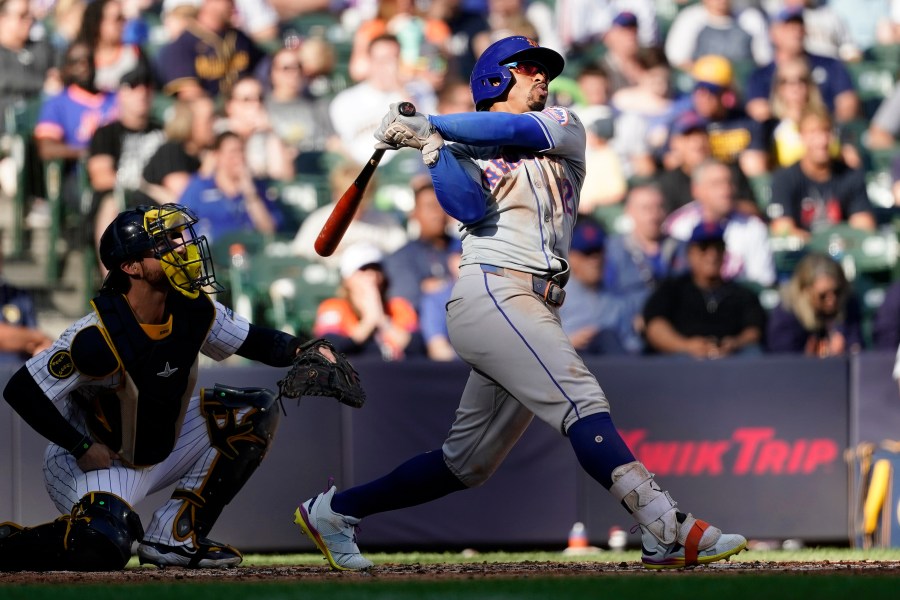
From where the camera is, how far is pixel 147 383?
5371mm

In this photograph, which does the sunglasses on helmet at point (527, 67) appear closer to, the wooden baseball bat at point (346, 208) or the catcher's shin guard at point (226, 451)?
the wooden baseball bat at point (346, 208)

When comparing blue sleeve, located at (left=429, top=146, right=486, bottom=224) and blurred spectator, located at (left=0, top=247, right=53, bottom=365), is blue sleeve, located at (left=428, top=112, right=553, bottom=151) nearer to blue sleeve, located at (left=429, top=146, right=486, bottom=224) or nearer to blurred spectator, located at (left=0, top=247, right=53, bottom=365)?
blue sleeve, located at (left=429, top=146, right=486, bottom=224)

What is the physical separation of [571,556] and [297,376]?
6.73ft

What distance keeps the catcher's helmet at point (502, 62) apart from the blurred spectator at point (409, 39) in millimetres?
5424

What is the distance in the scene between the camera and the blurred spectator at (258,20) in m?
10.9

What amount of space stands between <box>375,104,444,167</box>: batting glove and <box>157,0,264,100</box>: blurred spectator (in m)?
5.56

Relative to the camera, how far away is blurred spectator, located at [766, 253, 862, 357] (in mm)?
8820

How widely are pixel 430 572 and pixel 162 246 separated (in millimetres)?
1599

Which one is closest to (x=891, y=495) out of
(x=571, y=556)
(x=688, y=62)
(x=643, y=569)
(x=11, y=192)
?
(x=571, y=556)

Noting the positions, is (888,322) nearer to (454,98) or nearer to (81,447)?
(454,98)

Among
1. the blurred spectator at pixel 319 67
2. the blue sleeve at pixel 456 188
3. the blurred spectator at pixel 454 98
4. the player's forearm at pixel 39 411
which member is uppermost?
the blurred spectator at pixel 319 67

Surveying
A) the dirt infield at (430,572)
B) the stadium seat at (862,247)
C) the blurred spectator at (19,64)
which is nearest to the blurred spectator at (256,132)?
the blurred spectator at (19,64)

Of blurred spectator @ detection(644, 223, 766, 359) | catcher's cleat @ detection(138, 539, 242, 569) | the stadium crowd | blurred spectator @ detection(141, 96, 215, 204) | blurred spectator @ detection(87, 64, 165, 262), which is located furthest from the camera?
blurred spectator @ detection(141, 96, 215, 204)

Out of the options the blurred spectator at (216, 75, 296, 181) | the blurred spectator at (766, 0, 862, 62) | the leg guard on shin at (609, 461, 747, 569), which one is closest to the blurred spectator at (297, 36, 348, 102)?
the blurred spectator at (216, 75, 296, 181)
